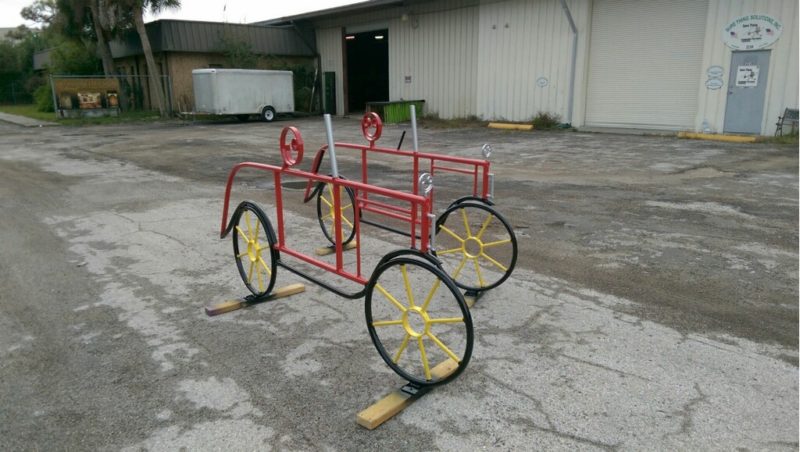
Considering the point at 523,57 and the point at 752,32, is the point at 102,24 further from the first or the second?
the point at 752,32

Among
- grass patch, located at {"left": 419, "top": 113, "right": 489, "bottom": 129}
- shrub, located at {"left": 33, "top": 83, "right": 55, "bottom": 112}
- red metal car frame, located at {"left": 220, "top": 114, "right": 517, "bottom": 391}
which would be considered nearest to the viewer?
red metal car frame, located at {"left": 220, "top": 114, "right": 517, "bottom": 391}

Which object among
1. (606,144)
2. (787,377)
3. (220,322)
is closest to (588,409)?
(787,377)

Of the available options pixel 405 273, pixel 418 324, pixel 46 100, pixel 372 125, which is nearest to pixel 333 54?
pixel 46 100

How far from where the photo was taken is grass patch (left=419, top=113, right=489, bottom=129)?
71.9ft

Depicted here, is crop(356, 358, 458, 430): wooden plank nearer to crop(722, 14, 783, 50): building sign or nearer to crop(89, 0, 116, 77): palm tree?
crop(722, 14, 783, 50): building sign

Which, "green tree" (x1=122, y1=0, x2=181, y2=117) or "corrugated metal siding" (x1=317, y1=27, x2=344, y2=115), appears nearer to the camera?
"green tree" (x1=122, y1=0, x2=181, y2=117)

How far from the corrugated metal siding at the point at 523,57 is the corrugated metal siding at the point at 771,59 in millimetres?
4159

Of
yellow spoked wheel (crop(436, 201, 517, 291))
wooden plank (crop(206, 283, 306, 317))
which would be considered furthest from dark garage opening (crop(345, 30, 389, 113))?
wooden plank (crop(206, 283, 306, 317))

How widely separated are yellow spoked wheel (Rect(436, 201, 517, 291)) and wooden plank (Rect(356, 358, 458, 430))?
62.3 inches

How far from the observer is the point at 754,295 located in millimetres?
4773

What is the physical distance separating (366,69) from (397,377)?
3037 centimetres

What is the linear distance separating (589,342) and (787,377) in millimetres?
1146

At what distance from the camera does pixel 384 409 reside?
316 cm

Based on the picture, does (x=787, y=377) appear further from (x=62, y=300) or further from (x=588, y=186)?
(x=588, y=186)
